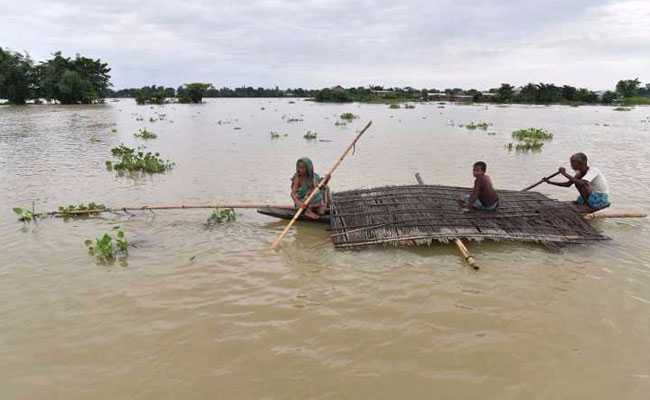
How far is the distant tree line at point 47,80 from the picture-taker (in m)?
39.5

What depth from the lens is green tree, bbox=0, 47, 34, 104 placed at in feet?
127

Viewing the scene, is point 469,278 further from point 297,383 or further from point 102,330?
point 102,330

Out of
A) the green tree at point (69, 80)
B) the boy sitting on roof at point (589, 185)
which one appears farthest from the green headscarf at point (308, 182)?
the green tree at point (69, 80)

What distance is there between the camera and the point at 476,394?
2990mm

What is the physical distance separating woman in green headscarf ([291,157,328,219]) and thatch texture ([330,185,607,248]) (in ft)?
0.76

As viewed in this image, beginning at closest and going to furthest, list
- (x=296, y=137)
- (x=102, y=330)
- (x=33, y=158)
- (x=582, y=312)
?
(x=102, y=330), (x=582, y=312), (x=33, y=158), (x=296, y=137)

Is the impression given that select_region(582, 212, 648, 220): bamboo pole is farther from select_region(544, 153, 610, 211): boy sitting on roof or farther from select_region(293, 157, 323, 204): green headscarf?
select_region(293, 157, 323, 204): green headscarf

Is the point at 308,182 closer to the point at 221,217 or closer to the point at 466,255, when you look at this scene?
the point at 221,217

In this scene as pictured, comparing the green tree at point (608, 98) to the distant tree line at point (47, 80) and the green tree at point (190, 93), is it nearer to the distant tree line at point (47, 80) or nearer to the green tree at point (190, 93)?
the green tree at point (190, 93)

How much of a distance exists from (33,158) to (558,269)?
1391 cm

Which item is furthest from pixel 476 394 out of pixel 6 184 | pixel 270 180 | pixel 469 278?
pixel 6 184

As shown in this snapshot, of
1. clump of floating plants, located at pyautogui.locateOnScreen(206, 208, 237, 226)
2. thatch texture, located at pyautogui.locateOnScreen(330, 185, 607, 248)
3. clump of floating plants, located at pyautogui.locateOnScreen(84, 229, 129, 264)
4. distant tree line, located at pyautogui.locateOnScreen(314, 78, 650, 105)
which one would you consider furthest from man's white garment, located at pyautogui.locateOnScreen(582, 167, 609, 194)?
distant tree line, located at pyautogui.locateOnScreen(314, 78, 650, 105)

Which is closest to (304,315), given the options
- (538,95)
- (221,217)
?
(221,217)

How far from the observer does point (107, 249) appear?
5.20 metres
